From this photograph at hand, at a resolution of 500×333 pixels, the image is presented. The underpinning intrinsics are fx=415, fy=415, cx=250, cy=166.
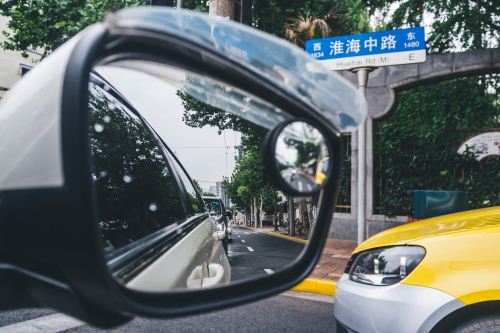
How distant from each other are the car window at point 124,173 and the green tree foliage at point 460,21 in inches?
507

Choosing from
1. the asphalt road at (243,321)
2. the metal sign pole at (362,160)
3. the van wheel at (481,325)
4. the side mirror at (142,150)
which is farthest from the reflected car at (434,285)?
the metal sign pole at (362,160)

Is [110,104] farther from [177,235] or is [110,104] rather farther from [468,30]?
[468,30]

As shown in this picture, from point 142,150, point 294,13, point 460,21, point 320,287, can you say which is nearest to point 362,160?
point 320,287

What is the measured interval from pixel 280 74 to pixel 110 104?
1.70ft

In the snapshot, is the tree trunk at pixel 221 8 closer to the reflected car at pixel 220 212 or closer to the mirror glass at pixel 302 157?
the reflected car at pixel 220 212

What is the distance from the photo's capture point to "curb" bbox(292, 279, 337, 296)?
17.1 feet

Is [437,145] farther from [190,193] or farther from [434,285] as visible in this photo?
[190,193]

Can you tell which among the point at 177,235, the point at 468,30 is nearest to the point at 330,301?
the point at 177,235

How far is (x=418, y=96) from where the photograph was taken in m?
10.1

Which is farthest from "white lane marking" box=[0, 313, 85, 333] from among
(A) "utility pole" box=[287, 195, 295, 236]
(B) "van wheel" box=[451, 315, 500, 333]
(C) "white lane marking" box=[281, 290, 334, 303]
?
(A) "utility pole" box=[287, 195, 295, 236]

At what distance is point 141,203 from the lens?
1189mm

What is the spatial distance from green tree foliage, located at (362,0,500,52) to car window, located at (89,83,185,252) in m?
12.9

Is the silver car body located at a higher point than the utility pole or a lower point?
Result: lower

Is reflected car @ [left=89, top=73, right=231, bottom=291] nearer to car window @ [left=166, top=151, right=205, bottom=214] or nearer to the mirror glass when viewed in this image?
car window @ [left=166, top=151, right=205, bottom=214]
